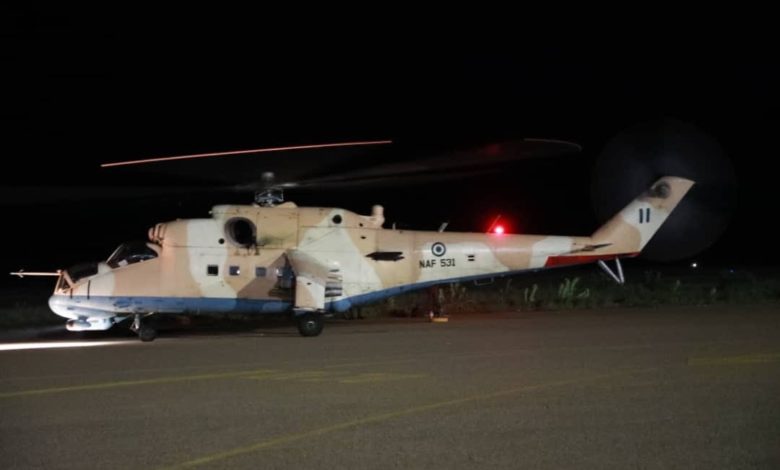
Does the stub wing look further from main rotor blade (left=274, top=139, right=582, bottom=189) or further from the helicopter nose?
the helicopter nose

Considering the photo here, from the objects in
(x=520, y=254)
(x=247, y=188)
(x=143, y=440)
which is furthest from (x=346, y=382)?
(x=520, y=254)

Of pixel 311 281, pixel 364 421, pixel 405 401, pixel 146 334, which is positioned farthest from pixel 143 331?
pixel 364 421

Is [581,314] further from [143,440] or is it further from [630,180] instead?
[143,440]

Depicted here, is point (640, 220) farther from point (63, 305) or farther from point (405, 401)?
point (405, 401)

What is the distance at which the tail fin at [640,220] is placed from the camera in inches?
802

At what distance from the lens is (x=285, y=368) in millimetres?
12969

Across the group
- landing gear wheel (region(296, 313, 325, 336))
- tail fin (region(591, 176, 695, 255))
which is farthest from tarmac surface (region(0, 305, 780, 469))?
tail fin (region(591, 176, 695, 255))

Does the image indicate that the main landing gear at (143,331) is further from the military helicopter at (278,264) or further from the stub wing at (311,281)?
the stub wing at (311,281)

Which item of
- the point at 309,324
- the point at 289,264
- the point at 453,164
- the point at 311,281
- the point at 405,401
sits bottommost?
the point at 405,401

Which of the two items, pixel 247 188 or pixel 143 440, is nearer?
pixel 143 440

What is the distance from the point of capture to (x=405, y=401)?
9914mm

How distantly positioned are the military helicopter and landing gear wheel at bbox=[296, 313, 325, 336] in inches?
0.7

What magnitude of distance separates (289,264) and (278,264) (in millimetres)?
297

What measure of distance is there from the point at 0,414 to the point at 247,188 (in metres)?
9.15
